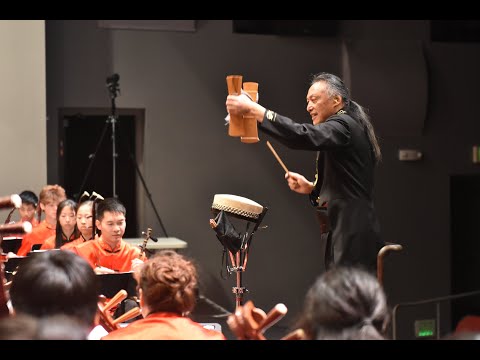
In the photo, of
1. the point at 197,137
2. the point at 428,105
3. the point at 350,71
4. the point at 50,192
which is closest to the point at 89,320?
the point at 50,192

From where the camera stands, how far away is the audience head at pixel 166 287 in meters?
2.17

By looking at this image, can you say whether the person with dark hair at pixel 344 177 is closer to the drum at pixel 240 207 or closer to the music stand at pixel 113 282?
the drum at pixel 240 207

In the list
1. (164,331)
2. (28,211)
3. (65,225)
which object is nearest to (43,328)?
(164,331)

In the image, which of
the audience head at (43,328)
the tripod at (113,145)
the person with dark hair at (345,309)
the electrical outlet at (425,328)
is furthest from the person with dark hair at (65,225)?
the electrical outlet at (425,328)

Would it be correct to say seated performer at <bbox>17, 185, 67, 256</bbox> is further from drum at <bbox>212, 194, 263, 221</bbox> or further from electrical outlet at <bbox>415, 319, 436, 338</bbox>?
electrical outlet at <bbox>415, 319, 436, 338</bbox>

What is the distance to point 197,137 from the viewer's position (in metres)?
6.89

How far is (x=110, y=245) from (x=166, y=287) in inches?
80.3

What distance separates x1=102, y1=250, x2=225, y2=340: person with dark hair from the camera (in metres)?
2.03

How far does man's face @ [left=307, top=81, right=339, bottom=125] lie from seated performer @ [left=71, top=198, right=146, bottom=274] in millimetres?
1328

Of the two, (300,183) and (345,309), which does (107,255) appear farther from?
(345,309)

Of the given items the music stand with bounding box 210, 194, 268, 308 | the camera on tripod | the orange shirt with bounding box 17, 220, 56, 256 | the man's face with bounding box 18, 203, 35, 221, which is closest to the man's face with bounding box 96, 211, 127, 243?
the music stand with bounding box 210, 194, 268, 308

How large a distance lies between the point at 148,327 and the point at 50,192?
3.51 metres

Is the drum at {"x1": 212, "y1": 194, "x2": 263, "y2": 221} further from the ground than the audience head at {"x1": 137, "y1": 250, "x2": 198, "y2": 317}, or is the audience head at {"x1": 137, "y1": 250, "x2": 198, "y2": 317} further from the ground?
the drum at {"x1": 212, "y1": 194, "x2": 263, "y2": 221}
